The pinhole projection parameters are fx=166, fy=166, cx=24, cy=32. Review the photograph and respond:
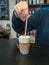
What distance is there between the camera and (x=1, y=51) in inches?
35.5

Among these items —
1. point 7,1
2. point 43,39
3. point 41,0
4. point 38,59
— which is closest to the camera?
point 38,59

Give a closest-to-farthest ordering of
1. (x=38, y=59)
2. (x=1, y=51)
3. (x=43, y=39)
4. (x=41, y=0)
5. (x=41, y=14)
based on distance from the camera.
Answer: (x=38, y=59), (x=1, y=51), (x=43, y=39), (x=41, y=14), (x=41, y=0)

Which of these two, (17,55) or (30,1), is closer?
(17,55)

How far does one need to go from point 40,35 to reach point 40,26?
0.09m

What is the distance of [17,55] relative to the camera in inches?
32.9

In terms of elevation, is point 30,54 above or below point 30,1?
below

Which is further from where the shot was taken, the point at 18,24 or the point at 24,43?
the point at 18,24

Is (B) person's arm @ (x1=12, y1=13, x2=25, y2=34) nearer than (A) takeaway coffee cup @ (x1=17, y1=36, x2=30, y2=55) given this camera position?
No

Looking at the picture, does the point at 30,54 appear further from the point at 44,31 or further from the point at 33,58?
the point at 44,31

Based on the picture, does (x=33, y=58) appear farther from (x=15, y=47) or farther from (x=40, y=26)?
(x=40, y=26)

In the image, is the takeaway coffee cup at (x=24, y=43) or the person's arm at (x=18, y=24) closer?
the takeaway coffee cup at (x=24, y=43)

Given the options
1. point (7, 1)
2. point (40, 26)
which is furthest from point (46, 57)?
point (7, 1)

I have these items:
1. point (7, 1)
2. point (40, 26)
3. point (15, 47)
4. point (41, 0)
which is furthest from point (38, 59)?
point (7, 1)

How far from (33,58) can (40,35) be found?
0.54 metres
